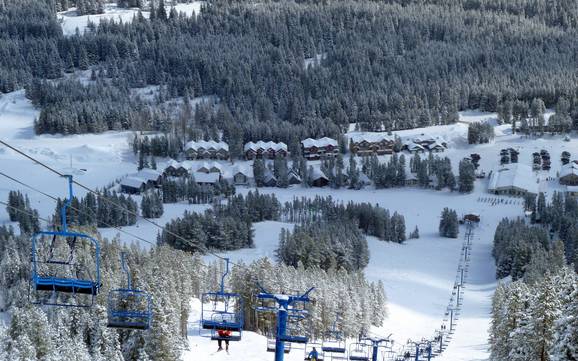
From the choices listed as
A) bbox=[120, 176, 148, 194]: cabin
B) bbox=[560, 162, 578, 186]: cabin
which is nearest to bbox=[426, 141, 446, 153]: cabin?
bbox=[560, 162, 578, 186]: cabin

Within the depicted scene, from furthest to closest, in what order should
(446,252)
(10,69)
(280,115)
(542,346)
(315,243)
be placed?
(10,69) → (280,115) → (446,252) → (315,243) → (542,346)

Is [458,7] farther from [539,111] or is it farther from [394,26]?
[539,111]

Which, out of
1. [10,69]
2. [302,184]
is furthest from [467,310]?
[10,69]

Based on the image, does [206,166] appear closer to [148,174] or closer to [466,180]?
[148,174]

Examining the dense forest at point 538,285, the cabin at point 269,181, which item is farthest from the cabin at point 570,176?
the cabin at point 269,181

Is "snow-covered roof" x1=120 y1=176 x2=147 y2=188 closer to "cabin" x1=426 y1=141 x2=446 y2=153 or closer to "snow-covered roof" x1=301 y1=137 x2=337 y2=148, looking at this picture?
"snow-covered roof" x1=301 y1=137 x2=337 y2=148

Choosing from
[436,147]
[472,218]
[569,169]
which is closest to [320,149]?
[436,147]
